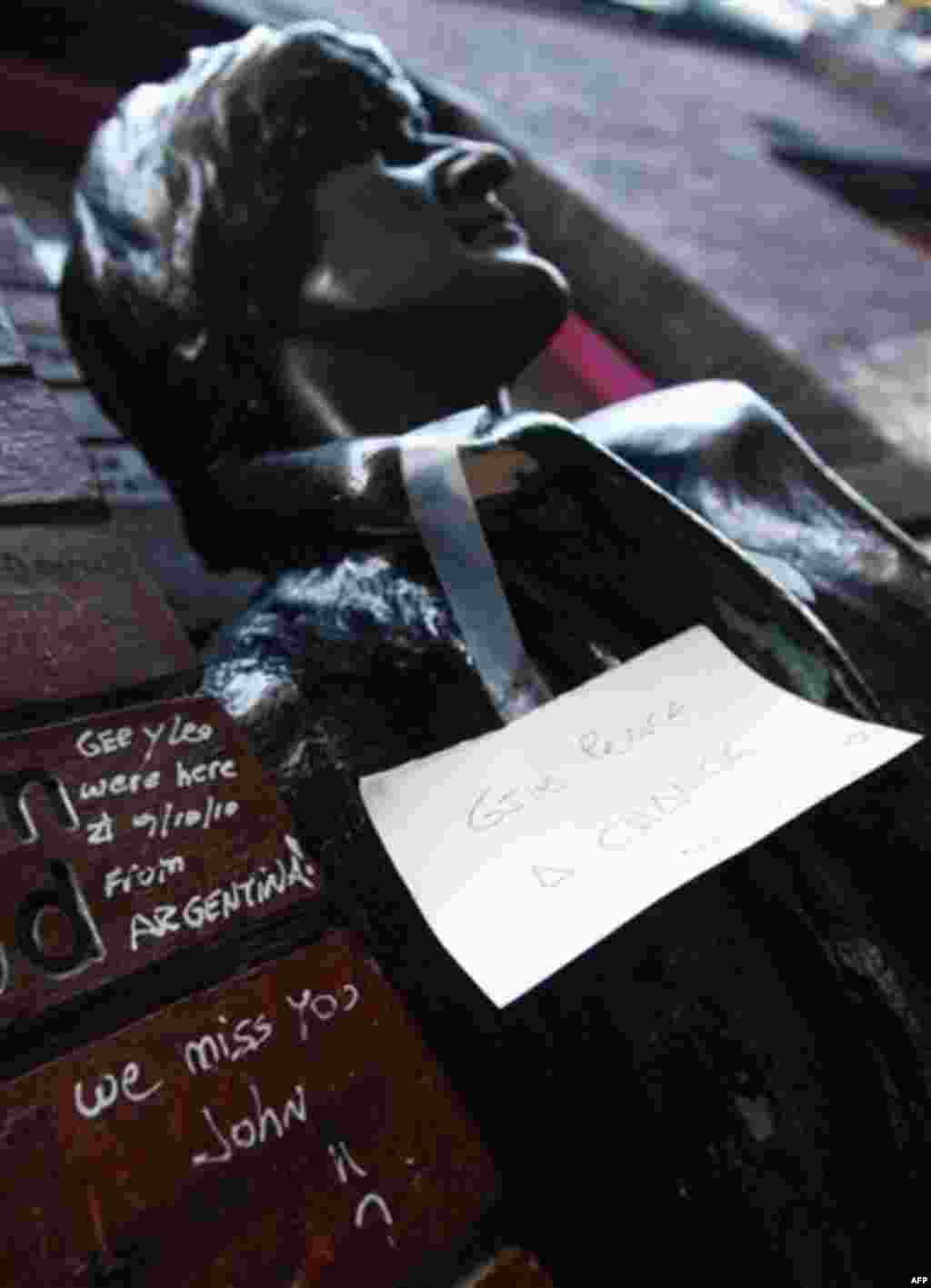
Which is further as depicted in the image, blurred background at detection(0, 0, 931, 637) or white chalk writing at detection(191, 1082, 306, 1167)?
blurred background at detection(0, 0, 931, 637)

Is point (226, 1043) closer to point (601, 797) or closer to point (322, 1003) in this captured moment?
point (322, 1003)

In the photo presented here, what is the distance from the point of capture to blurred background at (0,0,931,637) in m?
2.62

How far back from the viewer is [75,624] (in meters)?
0.82

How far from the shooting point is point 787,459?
1.26m

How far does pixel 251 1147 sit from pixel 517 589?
1.89ft

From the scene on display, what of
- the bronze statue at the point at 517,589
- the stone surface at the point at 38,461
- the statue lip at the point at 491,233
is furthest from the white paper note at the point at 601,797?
the statue lip at the point at 491,233

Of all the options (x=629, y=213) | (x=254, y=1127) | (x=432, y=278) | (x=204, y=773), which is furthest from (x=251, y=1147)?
(x=629, y=213)

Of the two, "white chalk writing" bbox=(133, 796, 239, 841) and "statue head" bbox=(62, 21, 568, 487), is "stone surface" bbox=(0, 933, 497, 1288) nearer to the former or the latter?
"white chalk writing" bbox=(133, 796, 239, 841)

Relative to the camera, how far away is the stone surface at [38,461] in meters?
0.89

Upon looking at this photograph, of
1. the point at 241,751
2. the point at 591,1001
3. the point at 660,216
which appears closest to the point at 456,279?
the point at 241,751

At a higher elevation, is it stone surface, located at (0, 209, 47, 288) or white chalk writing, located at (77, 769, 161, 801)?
white chalk writing, located at (77, 769, 161, 801)

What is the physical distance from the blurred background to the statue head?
353 millimetres

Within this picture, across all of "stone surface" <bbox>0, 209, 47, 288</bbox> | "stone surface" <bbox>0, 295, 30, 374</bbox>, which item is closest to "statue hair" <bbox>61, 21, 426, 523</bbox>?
"stone surface" <bbox>0, 209, 47, 288</bbox>

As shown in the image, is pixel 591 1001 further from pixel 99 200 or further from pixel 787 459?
pixel 99 200
